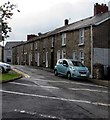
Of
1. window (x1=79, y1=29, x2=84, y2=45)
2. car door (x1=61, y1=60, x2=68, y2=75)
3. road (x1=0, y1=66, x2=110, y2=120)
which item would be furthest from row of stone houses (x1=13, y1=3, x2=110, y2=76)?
road (x1=0, y1=66, x2=110, y2=120)

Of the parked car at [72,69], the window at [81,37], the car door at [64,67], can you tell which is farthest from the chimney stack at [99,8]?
the car door at [64,67]

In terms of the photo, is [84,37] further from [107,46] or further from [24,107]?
[24,107]

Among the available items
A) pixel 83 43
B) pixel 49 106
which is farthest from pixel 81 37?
pixel 49 106

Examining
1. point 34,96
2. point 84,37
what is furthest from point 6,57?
point 34,96

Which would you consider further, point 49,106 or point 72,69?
point 72,69

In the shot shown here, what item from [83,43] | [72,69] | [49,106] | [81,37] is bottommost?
[49,106]

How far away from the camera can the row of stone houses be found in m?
29.7

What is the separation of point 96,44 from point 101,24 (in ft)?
7.16

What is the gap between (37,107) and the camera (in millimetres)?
11070

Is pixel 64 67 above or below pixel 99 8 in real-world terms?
below

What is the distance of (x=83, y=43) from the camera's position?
3125cm

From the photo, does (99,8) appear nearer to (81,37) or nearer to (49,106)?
(81,37)

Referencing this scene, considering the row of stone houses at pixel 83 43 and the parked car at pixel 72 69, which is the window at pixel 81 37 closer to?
the row of stone houses at pixel 83 43

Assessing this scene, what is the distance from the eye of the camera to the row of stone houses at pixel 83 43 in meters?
29.7
